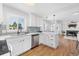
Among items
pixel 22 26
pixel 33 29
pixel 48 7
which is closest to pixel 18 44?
pixel 22 26

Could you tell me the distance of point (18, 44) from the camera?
2619 mm

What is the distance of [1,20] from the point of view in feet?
8.23

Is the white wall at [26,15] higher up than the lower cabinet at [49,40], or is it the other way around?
the white wall at [26,15]

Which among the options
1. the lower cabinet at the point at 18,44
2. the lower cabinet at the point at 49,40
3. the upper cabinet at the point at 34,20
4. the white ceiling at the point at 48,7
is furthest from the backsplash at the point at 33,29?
the white ceiling at the point at 48,7

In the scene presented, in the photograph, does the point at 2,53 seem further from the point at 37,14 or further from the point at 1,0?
Answer: the point at 37,14

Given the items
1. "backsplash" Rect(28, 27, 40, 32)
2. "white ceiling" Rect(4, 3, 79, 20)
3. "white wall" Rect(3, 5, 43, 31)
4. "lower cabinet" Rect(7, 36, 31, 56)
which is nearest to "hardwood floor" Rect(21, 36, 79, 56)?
"lower cabinet" Rect(7, 36, 31, 56)

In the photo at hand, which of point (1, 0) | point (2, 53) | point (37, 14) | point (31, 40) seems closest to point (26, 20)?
point (37, 14)

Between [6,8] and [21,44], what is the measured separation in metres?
1.28

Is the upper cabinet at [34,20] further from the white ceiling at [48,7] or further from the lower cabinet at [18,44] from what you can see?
the lower cabinet at [18,44]

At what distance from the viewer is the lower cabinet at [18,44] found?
2.33 metres

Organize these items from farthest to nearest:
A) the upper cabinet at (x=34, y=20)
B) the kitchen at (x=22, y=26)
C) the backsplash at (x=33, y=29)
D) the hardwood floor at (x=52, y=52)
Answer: the backsplash at (x=33, y=29)
the upper cabinet at (x=34, y=20)
the hardwood floor at (x=52, y=52)
the kitchen at (x=22, y=26)

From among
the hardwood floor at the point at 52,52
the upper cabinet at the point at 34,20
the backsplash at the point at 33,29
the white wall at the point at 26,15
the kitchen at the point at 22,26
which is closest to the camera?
the kitchen at the point at 22,26

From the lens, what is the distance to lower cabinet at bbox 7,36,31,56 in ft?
7.63

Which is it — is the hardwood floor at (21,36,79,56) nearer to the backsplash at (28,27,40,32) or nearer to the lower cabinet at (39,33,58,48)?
the lower cabinet at (39,33,58,48)
